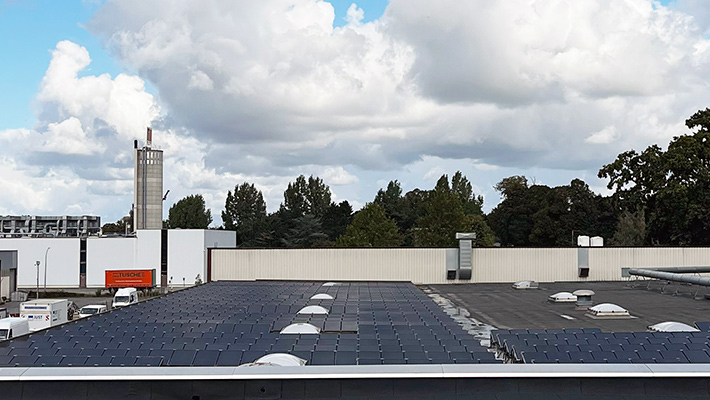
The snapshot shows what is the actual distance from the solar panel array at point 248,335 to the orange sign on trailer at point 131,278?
50.1m

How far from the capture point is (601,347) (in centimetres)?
2133

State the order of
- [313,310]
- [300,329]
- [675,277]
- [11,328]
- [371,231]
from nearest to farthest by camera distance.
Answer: [300,329], [313,310], [11,328], [675,277], [371,231]

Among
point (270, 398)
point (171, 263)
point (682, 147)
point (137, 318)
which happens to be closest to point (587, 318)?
point (137, 318)

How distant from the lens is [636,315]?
4034cm

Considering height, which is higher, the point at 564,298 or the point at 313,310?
the point at 313,310

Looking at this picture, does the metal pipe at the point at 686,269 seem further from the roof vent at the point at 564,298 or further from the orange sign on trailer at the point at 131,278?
the orange sign on trailer at the point at 131,278

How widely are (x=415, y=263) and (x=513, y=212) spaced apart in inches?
3060

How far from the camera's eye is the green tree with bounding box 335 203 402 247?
117125mm

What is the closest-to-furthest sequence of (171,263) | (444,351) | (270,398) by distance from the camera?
(270,398) < (444,351) < (171,263)

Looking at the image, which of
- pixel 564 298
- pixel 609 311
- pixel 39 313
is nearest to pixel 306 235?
pixel 39 313

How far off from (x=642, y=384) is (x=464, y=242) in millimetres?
49204

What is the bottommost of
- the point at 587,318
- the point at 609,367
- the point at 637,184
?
the point at 587,318

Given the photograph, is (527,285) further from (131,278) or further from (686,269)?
(131,278)

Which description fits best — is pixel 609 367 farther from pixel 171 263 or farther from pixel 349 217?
pixel 349 217
